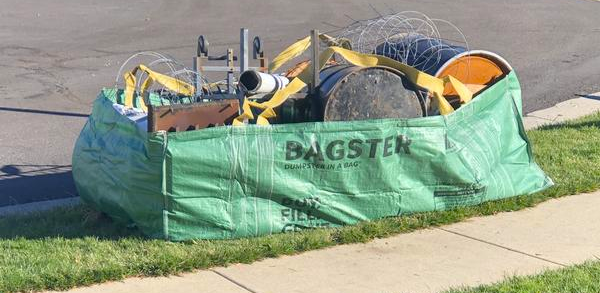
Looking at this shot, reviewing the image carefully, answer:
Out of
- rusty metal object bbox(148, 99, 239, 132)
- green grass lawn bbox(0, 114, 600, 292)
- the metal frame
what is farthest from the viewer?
the metal frame

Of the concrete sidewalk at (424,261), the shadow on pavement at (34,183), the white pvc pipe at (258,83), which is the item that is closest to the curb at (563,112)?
the concrete sidewalk at (424,261)

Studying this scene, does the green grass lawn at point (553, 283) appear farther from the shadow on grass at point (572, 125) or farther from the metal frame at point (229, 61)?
the shadow on grass at point (572, 125)

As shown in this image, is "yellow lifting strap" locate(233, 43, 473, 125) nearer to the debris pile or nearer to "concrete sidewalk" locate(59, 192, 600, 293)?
the debris pile

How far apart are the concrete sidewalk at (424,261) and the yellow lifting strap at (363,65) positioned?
93 centimetres

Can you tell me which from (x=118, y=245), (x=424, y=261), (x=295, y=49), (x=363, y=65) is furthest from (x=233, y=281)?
(x=295, y=49)

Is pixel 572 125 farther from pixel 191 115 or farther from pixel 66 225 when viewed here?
pixel 66 225

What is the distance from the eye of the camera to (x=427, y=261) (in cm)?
549

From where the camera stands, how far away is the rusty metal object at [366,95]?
6.15 m

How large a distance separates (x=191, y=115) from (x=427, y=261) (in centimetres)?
174

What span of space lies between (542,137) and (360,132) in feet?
11.1

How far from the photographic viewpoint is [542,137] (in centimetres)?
874

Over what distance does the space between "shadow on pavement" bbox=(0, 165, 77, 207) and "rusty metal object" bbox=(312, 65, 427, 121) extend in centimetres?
241

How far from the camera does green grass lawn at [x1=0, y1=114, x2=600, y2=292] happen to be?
16.8 ft

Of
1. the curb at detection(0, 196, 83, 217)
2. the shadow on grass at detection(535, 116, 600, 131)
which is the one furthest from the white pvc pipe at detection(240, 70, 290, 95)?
the shadow on grass at detection(535, 116, 600, 131)
